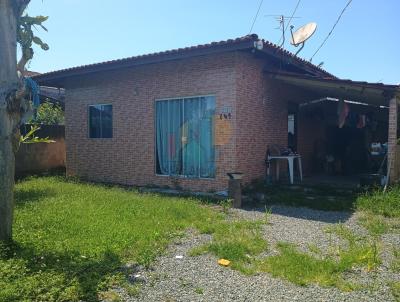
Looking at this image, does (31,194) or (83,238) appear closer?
(83,238)

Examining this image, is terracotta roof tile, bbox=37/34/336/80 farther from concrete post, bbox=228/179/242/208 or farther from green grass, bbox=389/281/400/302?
green grass, bbox=389/281/400/302

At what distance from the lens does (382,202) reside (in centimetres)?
776

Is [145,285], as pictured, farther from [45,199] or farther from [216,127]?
[216,127]

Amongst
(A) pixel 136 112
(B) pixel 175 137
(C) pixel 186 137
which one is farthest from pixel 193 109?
(A) pixel 136 112

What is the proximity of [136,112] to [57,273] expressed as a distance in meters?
7.61

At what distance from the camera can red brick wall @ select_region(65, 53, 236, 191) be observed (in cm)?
962

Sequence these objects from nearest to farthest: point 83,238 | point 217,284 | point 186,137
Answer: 1. point 217,284
2. point 83,238
3. point 186,137

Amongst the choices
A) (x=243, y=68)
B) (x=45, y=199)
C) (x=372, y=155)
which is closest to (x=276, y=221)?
(x=243, y=68)

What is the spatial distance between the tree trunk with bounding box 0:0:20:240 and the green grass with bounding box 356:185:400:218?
6.56m

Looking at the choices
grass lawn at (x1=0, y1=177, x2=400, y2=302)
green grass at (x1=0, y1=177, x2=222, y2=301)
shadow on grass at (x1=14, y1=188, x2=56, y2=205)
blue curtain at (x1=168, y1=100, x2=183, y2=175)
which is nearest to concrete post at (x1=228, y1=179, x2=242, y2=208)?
grass lawn at (x1=0, y1=177, x2=400, y2=302)

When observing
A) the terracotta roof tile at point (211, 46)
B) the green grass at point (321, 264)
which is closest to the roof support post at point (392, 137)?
the terracotta roof tile at point (211, 46)

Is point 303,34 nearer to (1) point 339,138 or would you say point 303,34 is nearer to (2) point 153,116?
(2) point 153,116

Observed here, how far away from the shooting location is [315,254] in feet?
17.1

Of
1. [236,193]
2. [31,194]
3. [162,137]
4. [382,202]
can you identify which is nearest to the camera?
[382,202]
